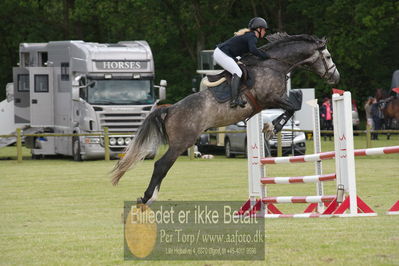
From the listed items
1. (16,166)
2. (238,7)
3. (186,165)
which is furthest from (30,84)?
(238,7)

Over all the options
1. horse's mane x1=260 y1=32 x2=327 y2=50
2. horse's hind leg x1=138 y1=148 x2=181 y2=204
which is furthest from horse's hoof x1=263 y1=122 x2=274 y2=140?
horse's hind leg x1=138 y1=148 x2=181 y2=204

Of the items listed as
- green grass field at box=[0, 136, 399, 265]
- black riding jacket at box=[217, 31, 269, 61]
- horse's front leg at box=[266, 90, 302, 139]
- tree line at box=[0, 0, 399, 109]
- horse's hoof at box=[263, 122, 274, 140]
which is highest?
tree line at box=[0, 0, 399, 109]

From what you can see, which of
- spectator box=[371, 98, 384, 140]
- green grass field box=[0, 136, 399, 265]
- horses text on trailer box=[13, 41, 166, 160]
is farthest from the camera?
spectator box=[371, 98, 384, 140]

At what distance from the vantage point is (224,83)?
12141 millimetres

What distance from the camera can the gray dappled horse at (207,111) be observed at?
1195cm

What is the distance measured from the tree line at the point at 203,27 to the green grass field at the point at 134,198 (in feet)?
52.4

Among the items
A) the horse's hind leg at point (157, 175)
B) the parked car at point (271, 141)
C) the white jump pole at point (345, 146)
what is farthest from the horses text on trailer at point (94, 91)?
the white jump pole at point (345, 146)

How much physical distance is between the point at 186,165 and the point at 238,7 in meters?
22.9

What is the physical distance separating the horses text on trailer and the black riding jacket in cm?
1488

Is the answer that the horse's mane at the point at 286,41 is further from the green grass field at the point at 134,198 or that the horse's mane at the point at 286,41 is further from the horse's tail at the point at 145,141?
the green grass field at the point at 134,198

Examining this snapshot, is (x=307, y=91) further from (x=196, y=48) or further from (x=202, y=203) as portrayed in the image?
(x=202, y=203)

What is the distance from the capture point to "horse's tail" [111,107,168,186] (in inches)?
467

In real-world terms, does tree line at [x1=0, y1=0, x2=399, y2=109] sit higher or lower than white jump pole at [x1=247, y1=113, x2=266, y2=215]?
higher

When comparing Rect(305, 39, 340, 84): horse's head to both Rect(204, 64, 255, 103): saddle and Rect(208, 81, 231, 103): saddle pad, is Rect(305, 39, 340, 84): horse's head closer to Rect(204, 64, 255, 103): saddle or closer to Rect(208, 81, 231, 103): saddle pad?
Rect(204, 64, 255, 103): saddle
